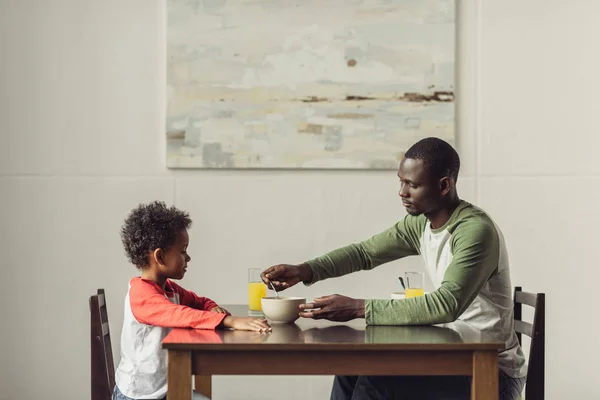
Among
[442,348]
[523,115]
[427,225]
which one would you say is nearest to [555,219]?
[523,115]

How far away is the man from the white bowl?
0.14 ft

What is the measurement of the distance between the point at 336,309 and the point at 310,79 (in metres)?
1.66

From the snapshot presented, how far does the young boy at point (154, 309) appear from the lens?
6.46 ft

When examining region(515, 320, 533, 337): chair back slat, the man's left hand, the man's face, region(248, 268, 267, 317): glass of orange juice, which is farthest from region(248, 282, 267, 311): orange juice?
region(515, 320, 533, 337): chair back slat

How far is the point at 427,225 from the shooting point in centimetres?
238

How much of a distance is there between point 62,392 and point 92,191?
35.9 inches

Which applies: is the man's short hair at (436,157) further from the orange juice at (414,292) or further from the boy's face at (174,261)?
the boy's face at (174,261)

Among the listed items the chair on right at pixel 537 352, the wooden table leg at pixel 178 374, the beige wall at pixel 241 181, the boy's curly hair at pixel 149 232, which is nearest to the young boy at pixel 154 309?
the boy's curly hair at pixel 149 232

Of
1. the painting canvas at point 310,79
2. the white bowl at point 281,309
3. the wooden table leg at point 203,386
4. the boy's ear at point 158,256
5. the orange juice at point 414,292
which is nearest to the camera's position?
the white bowl at point 281,309

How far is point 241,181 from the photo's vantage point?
3.48 metres

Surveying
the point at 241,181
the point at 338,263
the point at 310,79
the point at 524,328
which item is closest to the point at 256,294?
the point at 338,263

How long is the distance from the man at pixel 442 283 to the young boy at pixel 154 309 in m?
0.26

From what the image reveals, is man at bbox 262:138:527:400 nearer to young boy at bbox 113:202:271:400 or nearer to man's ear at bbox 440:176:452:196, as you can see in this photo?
man's ear at bbox 440:176:452:196

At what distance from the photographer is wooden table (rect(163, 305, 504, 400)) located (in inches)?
67.5
